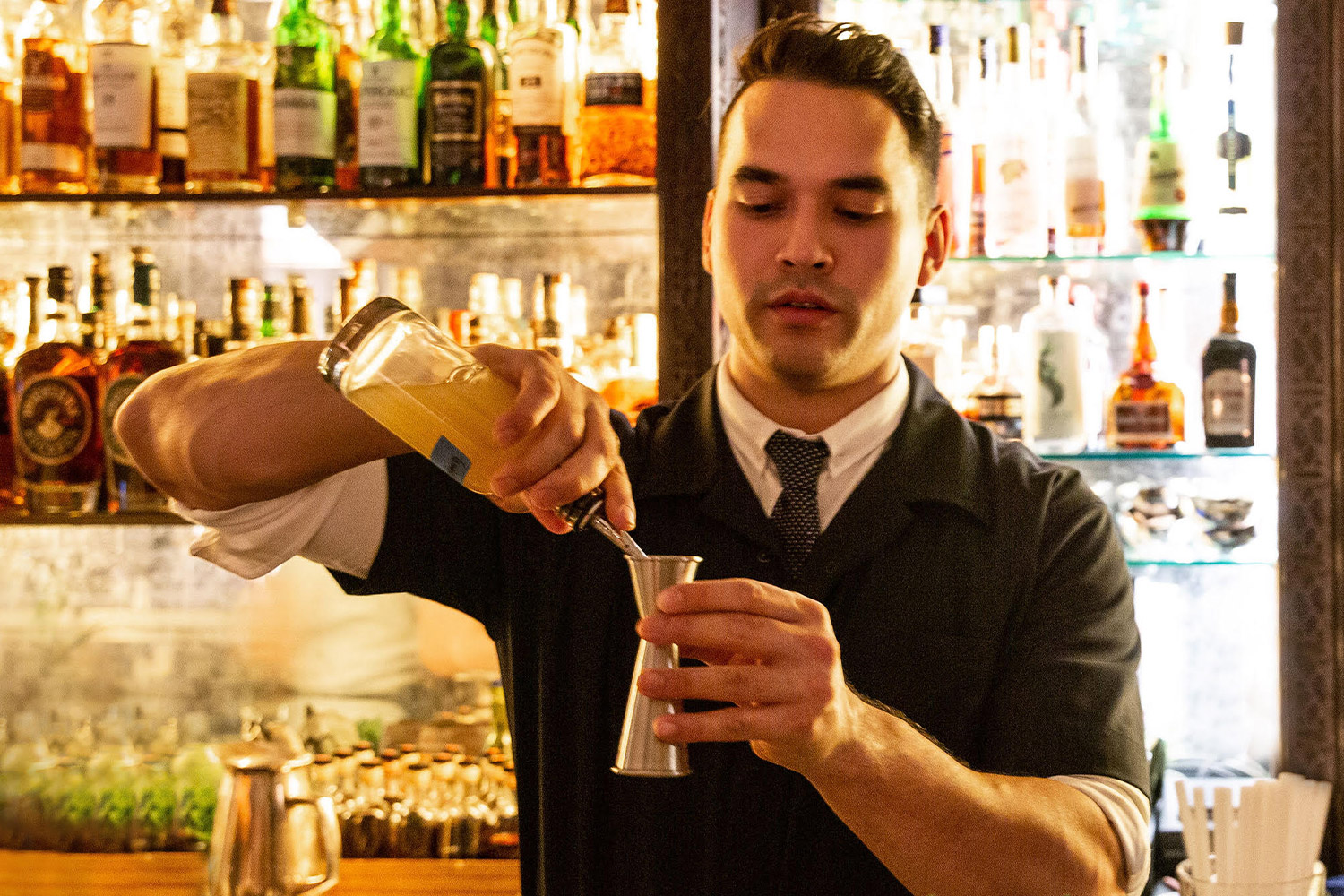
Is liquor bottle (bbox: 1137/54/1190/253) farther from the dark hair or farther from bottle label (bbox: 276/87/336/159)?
bottle label (bbox: 276/87/336/159)

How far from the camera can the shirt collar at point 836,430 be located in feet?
4.85

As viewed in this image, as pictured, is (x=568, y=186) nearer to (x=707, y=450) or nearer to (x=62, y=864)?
(x=707, y=450)

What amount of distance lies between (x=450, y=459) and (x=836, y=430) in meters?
0.64

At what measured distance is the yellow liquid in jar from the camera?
95 cm

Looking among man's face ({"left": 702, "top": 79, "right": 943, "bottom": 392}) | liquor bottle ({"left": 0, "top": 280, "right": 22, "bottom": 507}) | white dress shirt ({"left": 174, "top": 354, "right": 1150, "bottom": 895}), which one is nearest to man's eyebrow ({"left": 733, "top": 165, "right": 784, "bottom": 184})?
man's face ({"left": 702, "top": 79, "right": 943, "bottom": 392})

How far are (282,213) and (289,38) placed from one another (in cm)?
30

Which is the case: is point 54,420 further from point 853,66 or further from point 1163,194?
point 1163,194

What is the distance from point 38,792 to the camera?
217cm

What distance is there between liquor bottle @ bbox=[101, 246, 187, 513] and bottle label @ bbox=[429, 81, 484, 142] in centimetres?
50

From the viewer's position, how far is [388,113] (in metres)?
2.02

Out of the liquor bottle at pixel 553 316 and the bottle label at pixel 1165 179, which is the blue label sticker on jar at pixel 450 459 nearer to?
the liquor bottle at pixel 553 316

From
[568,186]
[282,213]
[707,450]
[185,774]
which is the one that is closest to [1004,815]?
[707,450]

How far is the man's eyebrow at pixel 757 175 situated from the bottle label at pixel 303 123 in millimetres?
883

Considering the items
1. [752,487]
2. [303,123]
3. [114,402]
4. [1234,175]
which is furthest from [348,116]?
[1234,175]
